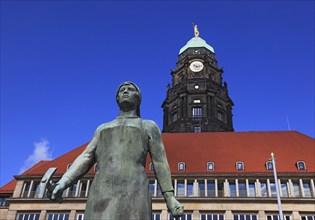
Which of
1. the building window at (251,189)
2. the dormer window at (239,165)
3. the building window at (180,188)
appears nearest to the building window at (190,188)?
the building window at (180,188)

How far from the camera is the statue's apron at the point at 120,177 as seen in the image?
511 centimetres

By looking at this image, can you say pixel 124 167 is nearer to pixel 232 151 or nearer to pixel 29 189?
pixel 29 189

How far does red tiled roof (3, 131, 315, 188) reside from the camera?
139 feet

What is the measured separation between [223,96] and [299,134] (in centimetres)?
1728

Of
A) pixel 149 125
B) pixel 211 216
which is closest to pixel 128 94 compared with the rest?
pixel 149 125

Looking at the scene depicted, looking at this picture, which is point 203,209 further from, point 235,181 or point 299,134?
point 299,134

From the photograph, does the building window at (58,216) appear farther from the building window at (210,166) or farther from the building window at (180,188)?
the building window at (210,166)

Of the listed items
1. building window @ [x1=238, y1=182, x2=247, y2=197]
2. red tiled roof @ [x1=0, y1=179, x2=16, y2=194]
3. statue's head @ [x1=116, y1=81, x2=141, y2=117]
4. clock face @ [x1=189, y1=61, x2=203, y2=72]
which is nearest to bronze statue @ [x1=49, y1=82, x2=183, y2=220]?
statue's head @ [x1=116, y1=81, x2=141, y2=117]

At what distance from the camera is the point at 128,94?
6.10 meters

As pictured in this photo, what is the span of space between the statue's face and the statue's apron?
43 cm

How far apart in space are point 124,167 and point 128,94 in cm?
132

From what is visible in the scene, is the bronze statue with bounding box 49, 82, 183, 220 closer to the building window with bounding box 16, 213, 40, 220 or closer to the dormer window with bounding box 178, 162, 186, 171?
the dormer window with bounding box 178, 162, 186, 171

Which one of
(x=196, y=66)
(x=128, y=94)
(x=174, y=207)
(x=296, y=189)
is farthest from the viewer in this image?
(x=196, y=66)

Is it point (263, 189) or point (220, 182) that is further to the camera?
point (220, 182)
